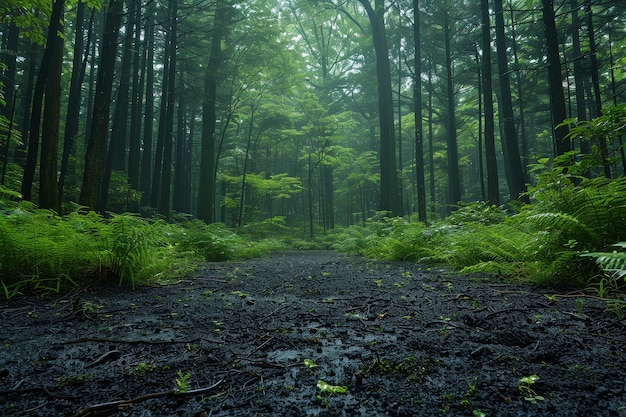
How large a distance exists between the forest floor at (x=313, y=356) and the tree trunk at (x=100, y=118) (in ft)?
14.7

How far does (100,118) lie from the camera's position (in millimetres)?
6492

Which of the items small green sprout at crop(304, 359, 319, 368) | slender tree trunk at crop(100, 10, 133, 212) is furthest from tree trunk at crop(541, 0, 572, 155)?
slender tree trunk at crop(100, 10, 133, 212)

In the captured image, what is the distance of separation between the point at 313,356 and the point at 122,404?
0.88 meters

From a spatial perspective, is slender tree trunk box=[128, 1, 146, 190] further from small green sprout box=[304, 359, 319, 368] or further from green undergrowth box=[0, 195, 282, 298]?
small green sprout box=[304, 359, 319, 368]

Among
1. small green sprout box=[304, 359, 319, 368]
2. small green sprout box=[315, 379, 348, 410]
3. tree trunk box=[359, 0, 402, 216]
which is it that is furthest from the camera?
tree trunk box=[359, 0, 402, 216]

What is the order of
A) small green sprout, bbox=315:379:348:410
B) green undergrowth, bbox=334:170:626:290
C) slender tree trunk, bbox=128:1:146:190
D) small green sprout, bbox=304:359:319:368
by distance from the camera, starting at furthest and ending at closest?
1. slender tree trunk, bbox=128:1:146:190
2. green undergrowth, bbox=334:170:626:290
3. small green sprout, bbox=304:359:319:368
4. small green sprout, bbox=315:379:348:410

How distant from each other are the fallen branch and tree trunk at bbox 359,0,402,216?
10.5 meters

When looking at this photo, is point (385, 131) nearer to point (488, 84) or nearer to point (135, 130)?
point (488, 84)

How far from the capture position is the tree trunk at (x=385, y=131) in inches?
473

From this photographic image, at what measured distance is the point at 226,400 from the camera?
3.99 feet

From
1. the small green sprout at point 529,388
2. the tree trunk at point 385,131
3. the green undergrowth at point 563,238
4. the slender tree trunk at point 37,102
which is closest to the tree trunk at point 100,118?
the slender tree trunk at point 37,102

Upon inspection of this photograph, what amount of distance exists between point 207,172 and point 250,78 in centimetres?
539

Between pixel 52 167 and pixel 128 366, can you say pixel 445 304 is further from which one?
pixel 52 167

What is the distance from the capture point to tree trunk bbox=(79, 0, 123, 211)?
6383 mm
